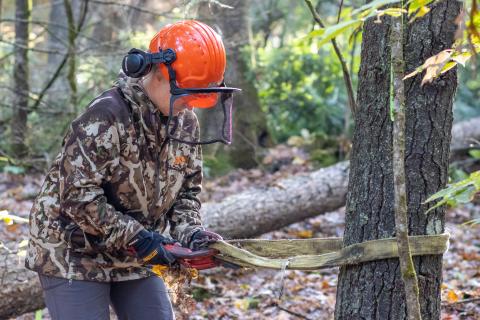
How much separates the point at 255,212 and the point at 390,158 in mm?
3704

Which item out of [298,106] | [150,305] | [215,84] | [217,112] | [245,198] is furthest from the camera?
[298,106]

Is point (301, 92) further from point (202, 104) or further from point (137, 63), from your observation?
point (137, 63)

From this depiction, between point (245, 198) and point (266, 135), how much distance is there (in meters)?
4.18

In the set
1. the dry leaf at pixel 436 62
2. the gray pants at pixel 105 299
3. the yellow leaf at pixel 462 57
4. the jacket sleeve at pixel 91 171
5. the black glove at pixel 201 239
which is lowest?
the gray pants at pixel 105 299

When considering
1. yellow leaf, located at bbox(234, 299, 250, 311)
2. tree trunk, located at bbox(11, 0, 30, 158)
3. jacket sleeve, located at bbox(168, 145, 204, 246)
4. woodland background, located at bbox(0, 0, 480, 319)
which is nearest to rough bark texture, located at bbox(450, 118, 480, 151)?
woodland background, located at bbox(0, 0, 480, 319)

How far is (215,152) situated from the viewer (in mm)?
10078

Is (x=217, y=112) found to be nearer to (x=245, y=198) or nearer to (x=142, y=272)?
(x=245, y=198)

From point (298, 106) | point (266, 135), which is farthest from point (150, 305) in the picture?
point (298, 106)

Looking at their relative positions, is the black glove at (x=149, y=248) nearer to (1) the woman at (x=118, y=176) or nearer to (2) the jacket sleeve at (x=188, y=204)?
(1) the woman at (x=118, y=176)

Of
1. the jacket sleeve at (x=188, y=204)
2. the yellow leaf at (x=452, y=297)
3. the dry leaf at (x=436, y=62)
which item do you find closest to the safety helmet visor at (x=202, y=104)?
the jacket sleeve at (x=188, y=204)

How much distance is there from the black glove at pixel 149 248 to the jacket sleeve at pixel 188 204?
40 cm

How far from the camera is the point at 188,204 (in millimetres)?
3662

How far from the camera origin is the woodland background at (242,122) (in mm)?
5926

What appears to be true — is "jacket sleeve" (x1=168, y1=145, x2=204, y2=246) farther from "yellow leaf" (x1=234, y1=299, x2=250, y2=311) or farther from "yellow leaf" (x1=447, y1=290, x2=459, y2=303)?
"yellow leaf" (x1=447, y1=290, x2=459, y2=303)
